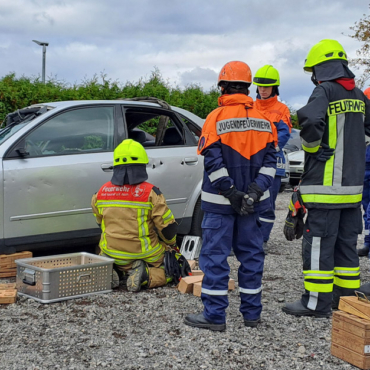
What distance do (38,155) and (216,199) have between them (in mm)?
2267

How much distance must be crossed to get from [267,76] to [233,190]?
249 cm

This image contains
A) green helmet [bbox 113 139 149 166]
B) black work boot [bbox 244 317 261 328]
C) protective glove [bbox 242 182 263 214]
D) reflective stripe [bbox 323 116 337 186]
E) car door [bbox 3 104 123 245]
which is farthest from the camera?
car door [bbox 3 104 123 245]

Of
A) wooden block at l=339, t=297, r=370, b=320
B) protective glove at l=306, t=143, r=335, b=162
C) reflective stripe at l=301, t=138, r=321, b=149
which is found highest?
reflective stripe at l=301, t=138, r=321, b=149

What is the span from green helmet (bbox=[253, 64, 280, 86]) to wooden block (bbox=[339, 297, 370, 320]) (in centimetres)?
298

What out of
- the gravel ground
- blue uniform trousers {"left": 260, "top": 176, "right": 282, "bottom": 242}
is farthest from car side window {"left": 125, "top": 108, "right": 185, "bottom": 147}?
the gravel ground

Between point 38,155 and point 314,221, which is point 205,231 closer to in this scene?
point 314,221

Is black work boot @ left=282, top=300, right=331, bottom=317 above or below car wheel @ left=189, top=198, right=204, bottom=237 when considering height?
below

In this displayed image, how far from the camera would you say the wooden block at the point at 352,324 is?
310cm

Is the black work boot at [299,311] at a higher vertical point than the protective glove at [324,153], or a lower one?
lower

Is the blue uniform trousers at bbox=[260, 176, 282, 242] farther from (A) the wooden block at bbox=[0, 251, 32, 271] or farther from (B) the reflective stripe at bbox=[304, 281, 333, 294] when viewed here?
(A) the wooden block at bbox=[0, 251, 32, 271]

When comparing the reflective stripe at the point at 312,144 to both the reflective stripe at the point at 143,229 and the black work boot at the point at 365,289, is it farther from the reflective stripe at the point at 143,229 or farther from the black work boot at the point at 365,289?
the reflective stripe at the point at 143,229

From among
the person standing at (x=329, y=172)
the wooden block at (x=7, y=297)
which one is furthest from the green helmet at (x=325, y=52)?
the wooden block at (x=7, y=297)

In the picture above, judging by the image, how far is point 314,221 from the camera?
155 inches

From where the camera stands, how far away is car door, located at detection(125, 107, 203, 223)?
5.89m
